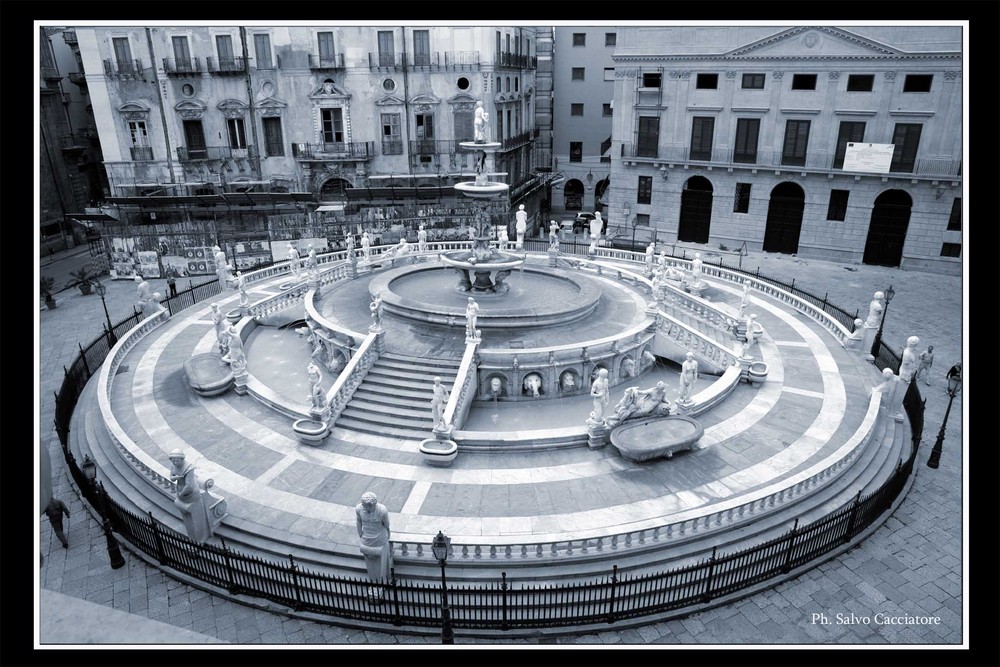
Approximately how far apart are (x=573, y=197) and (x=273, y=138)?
32121 millimetres

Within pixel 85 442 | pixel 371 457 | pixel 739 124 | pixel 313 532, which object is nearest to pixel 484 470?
pixel 371 457

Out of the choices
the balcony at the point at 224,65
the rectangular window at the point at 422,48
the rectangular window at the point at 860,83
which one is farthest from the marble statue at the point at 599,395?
the balcony at the point at 224,65

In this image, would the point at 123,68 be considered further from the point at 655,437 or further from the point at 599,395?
the point at 655,437

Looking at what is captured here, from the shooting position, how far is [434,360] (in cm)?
2169

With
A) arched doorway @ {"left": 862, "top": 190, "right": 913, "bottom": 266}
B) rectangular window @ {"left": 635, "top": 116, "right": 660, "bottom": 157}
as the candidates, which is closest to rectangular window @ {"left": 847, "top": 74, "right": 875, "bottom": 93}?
arched doorway @ {"left": 862, "top": 190, "right": 913, "bottom": 266}

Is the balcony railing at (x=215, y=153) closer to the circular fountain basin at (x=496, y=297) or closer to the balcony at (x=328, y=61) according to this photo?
the balcony at (x=328, y=61)

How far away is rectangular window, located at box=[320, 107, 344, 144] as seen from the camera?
155ft

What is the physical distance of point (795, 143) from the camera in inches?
1666

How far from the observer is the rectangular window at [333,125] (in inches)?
1854

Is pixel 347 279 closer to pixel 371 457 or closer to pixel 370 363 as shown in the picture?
pixel 370 363

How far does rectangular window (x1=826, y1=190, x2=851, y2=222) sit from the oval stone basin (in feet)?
104

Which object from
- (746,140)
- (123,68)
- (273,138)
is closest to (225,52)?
(273,138)

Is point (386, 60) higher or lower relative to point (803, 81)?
higher

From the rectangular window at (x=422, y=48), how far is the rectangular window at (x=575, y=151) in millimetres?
22024
